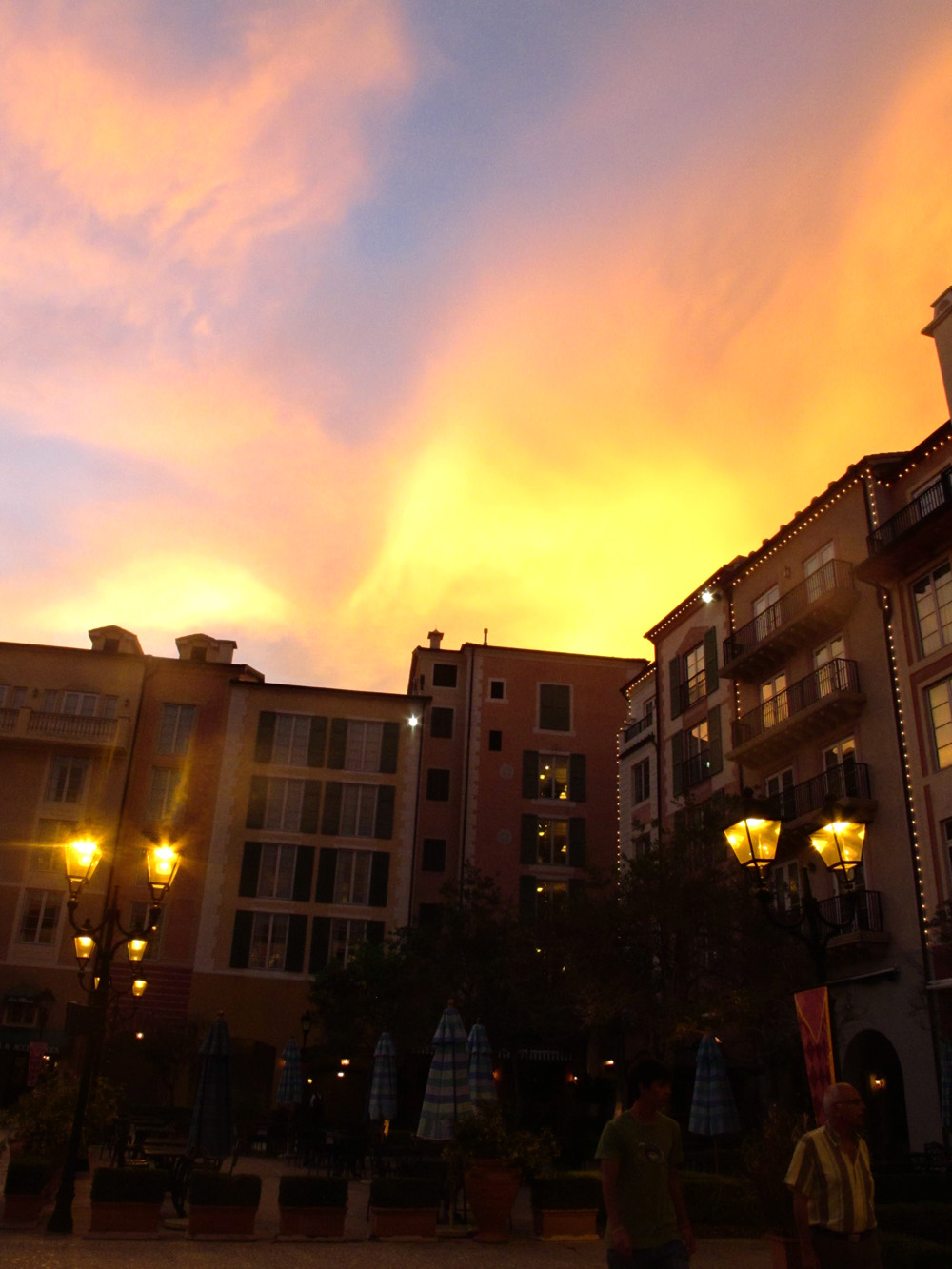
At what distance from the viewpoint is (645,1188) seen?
227 inches

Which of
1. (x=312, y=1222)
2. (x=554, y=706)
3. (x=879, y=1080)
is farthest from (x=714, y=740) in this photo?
(x=312, y=1222)

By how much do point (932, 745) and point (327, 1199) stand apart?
1721 cm

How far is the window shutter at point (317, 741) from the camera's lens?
149ft

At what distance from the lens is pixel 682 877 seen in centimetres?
2383

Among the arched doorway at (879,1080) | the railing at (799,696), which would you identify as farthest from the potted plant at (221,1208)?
the railing at (799,696)

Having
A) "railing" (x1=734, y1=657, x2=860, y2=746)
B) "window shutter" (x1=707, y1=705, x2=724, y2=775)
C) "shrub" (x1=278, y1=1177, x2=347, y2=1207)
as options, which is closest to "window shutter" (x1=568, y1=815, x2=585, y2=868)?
"window shutter" (x1=707, y1=705, x2=724, y2=775)

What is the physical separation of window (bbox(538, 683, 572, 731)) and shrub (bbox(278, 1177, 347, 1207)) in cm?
3557

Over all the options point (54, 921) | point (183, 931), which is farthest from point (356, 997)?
point (54, 921)

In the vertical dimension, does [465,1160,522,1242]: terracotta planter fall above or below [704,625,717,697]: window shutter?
below

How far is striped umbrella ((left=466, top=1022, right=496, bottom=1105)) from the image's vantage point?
58.3 feet

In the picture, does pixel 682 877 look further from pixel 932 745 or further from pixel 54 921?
pixel 54 921

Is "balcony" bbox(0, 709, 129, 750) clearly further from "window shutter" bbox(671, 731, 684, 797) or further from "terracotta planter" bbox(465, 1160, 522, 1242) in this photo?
Result: "terracotta planter" bbox(465, 1160, 522, 1242)

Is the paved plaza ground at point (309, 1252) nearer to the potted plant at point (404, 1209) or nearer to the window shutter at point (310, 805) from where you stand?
the potted plant at point (404, 1209)

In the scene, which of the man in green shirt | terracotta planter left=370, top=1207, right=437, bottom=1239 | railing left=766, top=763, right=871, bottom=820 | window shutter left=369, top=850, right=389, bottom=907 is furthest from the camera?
window shutter left=369, top=850, right=389, bottom=907
